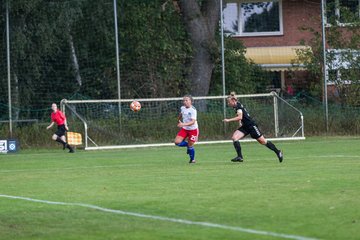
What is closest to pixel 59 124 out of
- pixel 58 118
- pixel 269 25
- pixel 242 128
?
pixel 58 118

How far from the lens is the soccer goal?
3609cm

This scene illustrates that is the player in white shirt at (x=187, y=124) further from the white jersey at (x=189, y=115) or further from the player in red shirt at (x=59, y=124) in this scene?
the player in red shirt at (x=59, y=124)

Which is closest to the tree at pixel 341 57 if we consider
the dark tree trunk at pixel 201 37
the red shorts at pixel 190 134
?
the dark tree trunk at pixel 201 37

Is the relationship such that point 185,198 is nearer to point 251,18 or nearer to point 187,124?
point 187,124

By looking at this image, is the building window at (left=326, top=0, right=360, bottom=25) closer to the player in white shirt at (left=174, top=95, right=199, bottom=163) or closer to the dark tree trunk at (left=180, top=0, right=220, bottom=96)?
the dark tree trunk at (left=180, top=0, right=220, bottom=96)

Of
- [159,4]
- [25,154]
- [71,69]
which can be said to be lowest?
[25,154]

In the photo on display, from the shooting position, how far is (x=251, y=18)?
5650 centimetres

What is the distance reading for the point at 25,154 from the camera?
32.9 m

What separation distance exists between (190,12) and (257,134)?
61.9 ft

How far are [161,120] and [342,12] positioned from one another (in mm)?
10464

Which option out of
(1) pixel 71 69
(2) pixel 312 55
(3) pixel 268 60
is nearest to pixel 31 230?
(1) pixel 71 69

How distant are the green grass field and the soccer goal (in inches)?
366

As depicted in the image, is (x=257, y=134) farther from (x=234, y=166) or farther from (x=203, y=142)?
(x=203, y=142)

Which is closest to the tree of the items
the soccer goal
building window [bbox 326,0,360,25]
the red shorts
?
building window [bbox 326,0,360,25]
